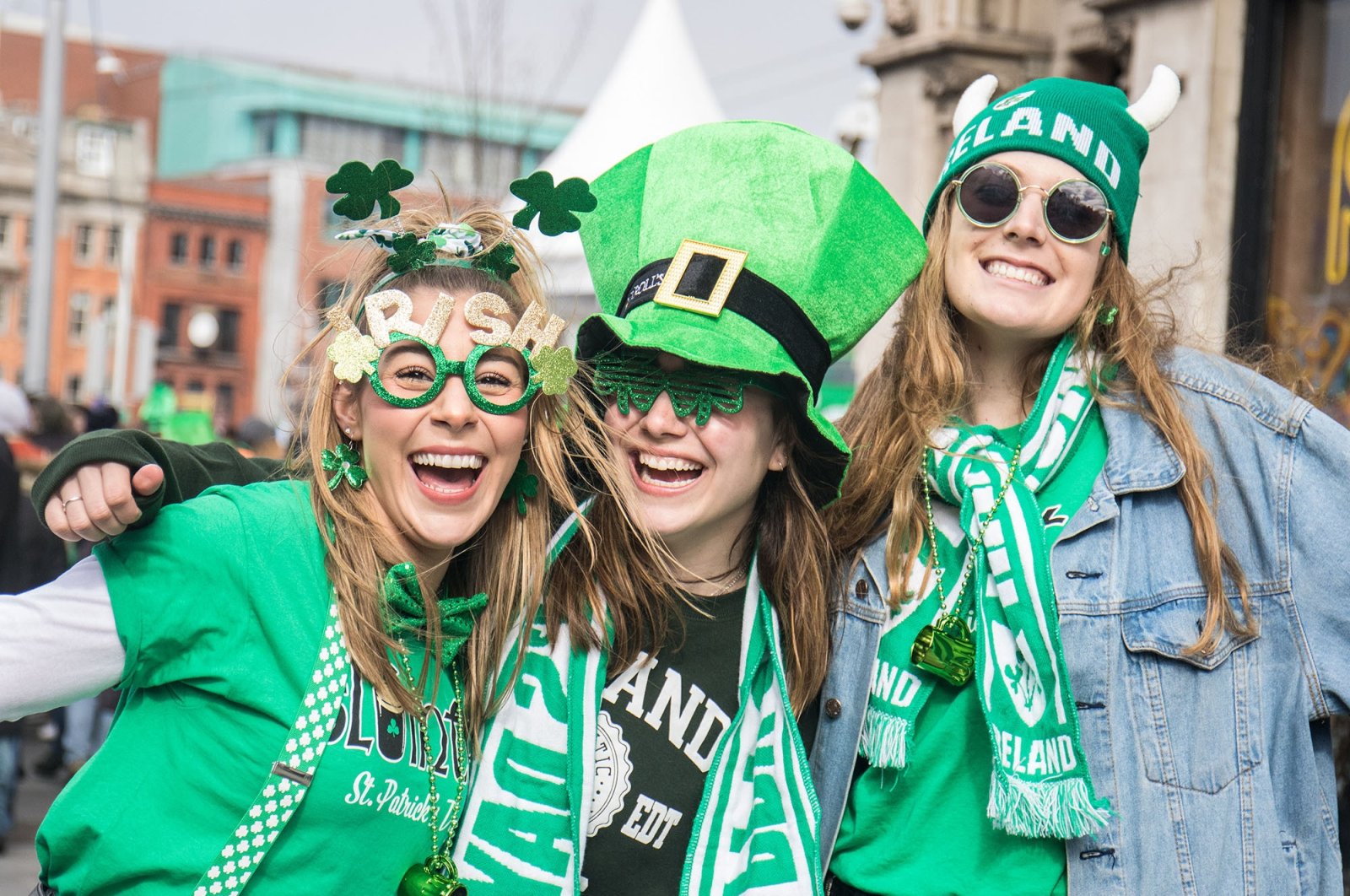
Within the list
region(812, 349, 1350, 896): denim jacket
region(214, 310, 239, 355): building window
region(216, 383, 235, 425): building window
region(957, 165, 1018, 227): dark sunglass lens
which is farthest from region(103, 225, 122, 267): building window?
region(812, 349, 1350, 896): denim jacket

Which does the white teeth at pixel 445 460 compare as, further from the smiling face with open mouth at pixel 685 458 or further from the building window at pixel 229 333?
the building window at pixel 229 333

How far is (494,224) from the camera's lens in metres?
Answer: 2.90

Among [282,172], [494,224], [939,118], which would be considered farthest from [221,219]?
[494,224]

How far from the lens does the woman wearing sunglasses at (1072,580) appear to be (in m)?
2.80

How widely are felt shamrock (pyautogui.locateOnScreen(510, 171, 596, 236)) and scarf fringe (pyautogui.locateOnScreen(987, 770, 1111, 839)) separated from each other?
1.29 meters

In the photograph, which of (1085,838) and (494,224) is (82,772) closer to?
(494,224)

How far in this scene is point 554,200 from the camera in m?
2.85

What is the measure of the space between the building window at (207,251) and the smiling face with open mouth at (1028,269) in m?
60.0

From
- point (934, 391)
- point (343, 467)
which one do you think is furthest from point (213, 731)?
point (934, 391)

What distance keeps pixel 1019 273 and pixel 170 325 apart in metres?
60.4

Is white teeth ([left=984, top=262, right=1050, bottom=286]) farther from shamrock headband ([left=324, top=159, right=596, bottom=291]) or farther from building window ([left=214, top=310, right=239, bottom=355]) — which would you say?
building window ([left=214, top=310, right=239, bottom=355])

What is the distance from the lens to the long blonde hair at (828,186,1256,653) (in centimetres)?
301

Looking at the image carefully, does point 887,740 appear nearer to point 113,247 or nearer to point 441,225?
point 441,225

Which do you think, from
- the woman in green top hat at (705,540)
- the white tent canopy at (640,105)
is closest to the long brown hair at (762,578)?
the woman in green top hat at (705,540)
